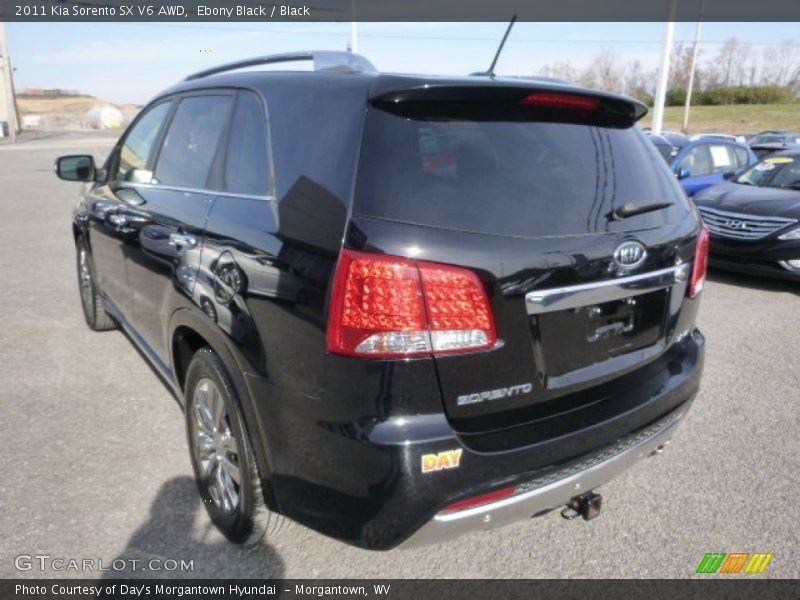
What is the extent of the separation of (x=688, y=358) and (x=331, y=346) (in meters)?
1.59

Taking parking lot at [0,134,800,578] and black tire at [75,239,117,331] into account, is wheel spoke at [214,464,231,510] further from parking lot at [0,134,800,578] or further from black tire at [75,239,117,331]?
black tire at [75,239,117,331]

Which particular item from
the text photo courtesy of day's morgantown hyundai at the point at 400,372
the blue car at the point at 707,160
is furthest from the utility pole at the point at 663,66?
the text photo courtesy of day's morgantown hyundai at the point at 400,372

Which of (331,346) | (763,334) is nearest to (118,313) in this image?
(331,346)

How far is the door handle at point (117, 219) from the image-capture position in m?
3.42

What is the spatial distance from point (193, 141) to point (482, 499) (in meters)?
2.09

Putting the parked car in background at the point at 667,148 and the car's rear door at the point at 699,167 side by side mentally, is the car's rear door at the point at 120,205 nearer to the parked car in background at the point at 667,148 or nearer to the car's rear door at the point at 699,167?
the car's rear door at the point at 699,167

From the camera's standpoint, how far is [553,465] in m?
2.03

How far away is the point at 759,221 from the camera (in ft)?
21.8

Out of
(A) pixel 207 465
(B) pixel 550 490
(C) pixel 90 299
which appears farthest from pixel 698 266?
(C) pixel 90 299

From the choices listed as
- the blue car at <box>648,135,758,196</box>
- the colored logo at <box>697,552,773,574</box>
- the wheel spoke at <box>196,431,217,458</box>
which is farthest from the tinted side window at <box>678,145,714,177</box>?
the wheel spoke at <box>196,431,217,458</box>

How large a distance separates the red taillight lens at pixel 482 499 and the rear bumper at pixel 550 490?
13mm

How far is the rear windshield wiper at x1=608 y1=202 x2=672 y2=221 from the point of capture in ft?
7.19

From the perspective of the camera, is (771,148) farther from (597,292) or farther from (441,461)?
(441,461)

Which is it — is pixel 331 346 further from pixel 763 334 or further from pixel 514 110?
pixel 763 334
